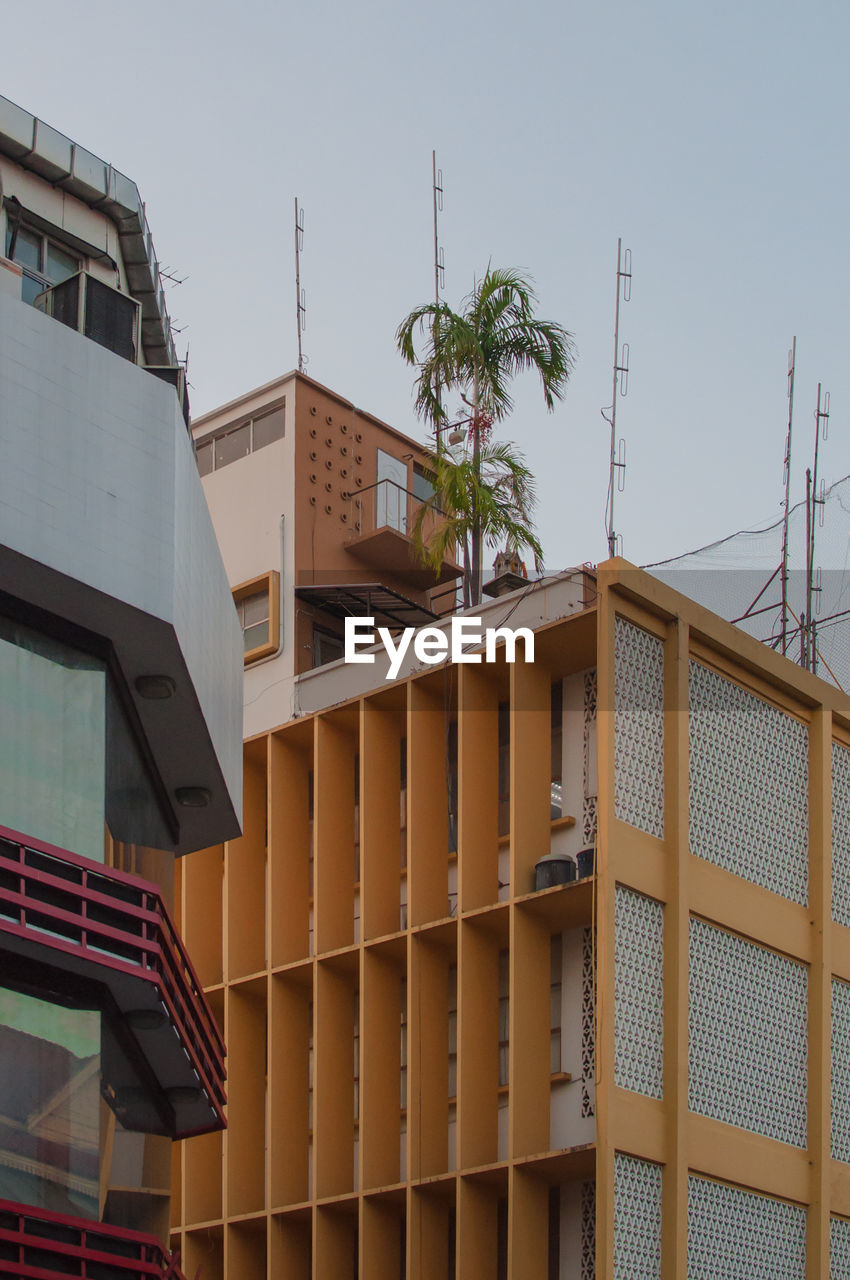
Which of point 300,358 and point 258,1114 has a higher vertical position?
point 300,358

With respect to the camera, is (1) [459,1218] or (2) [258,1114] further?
(2) [258,1114]

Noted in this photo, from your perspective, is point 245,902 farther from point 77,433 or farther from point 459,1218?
point 77,433

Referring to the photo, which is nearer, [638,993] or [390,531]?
[638,993]

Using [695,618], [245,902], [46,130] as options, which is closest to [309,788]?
[245,902]

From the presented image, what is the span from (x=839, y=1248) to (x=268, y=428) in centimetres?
1788

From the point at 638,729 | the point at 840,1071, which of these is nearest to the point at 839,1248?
the point at 840,1071

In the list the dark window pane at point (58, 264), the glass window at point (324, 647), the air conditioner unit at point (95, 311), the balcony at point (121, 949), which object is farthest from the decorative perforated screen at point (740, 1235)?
the dark window pane at point (58, 264)

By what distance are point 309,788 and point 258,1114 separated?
16.8 feet

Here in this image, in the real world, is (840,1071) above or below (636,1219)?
above

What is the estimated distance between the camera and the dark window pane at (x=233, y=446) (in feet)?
120

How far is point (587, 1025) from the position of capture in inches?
975

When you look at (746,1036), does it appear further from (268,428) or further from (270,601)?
(268,428)

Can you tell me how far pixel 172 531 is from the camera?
1789 cm

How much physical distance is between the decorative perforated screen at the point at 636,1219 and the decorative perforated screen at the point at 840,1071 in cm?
427
